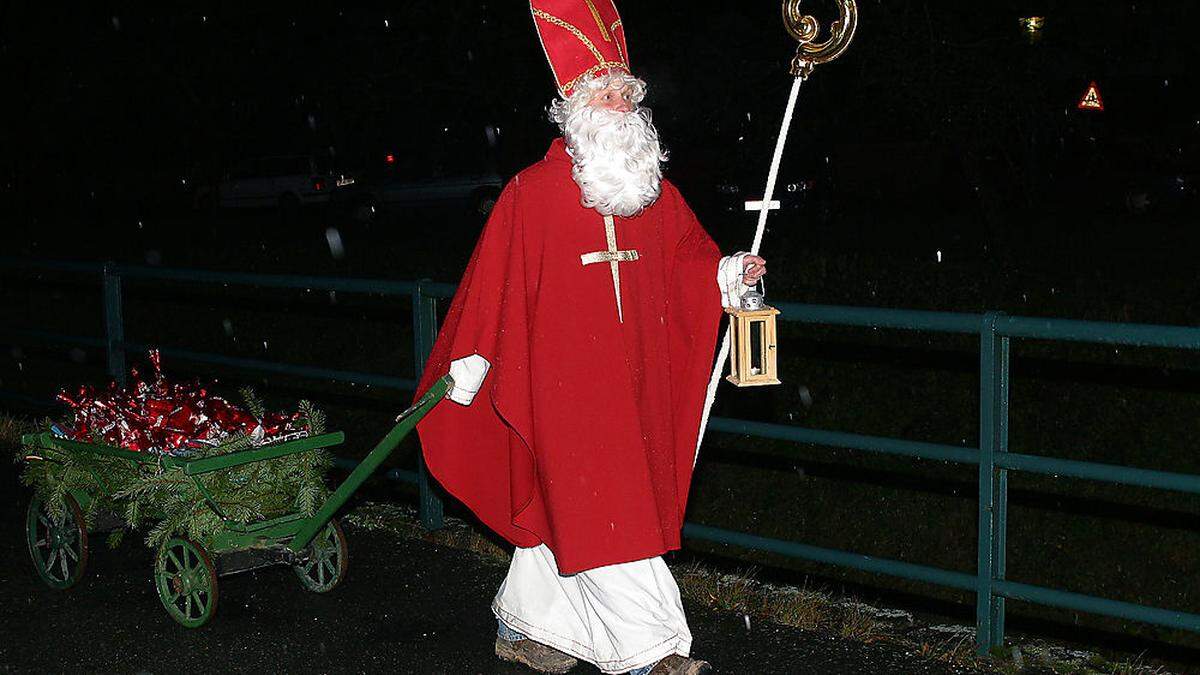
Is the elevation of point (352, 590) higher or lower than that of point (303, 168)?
lower

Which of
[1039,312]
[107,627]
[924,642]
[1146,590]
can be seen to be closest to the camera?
[924,642]

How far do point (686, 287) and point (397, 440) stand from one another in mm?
1038

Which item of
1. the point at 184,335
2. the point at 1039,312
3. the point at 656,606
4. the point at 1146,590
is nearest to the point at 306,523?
the point at 656,606

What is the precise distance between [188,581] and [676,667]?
1.84 meters

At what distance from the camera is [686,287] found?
4875 millimetres

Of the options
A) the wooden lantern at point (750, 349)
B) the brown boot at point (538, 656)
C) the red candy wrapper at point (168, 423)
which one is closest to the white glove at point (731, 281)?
the wooden lantern at point (750, 349)

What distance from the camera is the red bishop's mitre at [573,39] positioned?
4586mm

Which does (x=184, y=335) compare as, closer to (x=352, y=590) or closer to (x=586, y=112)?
(x=352, y=590)

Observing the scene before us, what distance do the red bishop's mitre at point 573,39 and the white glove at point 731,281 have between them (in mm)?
692

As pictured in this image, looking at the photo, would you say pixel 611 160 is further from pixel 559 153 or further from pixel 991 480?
pixel 991 480

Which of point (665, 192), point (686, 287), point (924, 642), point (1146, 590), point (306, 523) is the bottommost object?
point (1146, 590)

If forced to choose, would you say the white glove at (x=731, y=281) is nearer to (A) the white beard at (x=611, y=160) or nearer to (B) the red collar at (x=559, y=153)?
(A) the white beard at (x=611, y=160)

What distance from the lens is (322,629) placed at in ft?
17.6

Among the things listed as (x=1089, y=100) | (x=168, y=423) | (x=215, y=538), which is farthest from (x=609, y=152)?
(x=1089, y=100)
